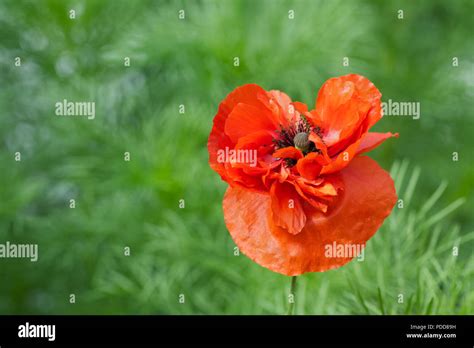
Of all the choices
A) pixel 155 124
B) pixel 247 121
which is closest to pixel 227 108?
pixel 247 121

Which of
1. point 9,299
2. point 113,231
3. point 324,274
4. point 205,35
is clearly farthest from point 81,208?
point 324,274

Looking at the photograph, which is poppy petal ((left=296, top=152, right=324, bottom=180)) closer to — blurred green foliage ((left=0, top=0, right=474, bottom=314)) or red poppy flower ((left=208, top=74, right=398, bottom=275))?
red poppy flower ((left=208, top=74, right=398, bottom=275))

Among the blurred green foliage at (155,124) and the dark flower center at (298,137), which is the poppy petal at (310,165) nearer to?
the dark flower center at (298,137)

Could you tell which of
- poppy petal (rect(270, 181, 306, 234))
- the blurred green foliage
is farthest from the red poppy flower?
the blurred green foliage

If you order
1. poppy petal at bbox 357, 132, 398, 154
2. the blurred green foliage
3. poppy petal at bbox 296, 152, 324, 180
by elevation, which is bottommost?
poppy petal at bbox 296, 152, 324, 180

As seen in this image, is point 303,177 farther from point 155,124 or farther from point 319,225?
point 155,124

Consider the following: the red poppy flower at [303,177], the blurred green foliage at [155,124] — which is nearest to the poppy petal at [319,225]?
the red poppy flower at [303,177]
